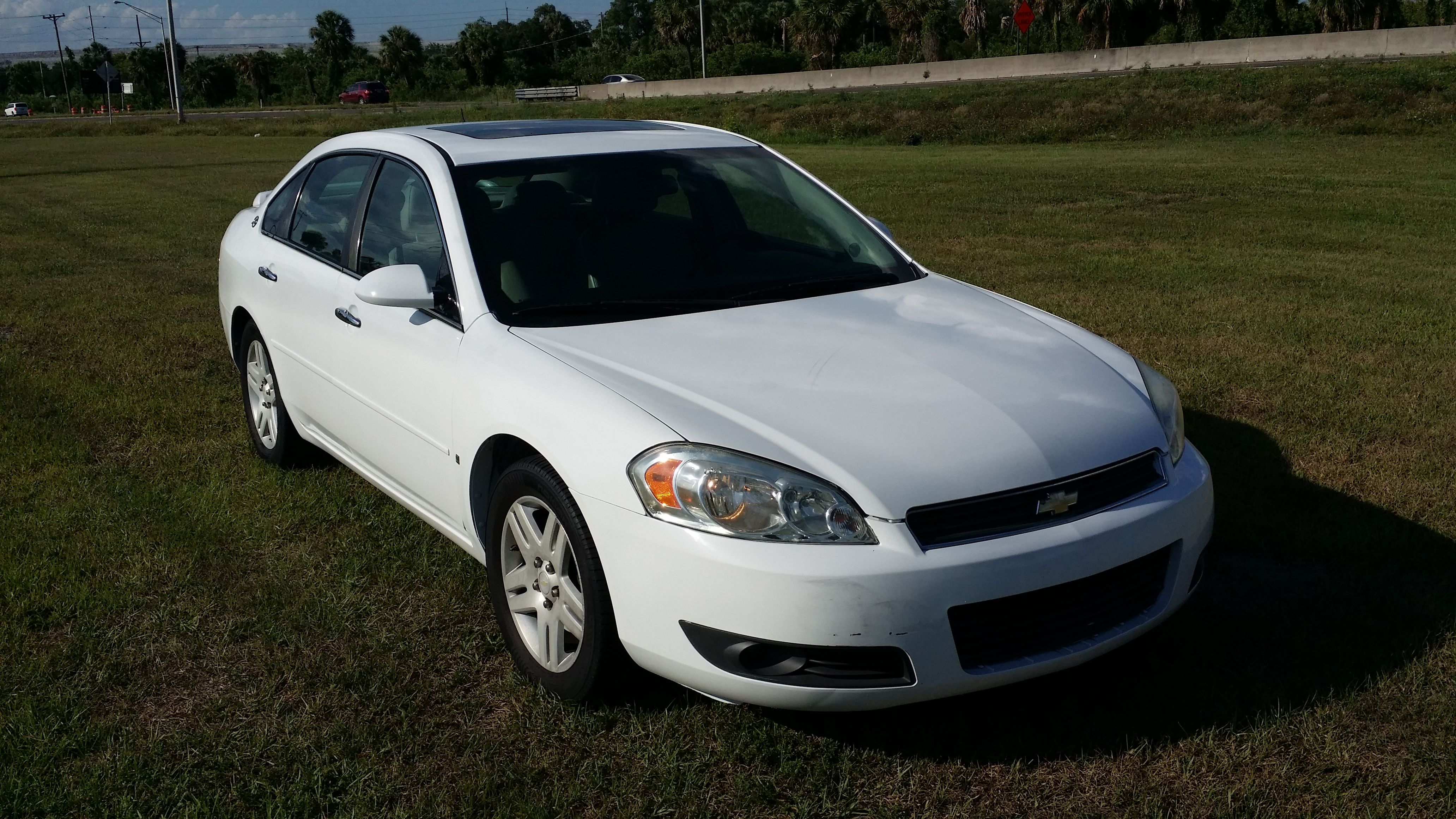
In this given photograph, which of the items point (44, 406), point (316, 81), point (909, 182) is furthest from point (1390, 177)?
point (316, 81)

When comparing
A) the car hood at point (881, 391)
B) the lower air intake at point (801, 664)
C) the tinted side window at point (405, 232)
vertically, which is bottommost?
the lower air intake at point (801, 664)

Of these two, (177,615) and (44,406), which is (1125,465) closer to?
(177,615)

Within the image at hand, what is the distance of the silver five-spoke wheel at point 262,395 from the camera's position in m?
5.34

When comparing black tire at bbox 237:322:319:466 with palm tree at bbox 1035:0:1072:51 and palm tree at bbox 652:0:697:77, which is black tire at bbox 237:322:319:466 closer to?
palm tree at bbox 1035:0:1072:51

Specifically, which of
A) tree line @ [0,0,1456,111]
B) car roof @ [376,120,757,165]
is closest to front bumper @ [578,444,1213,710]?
car roof @ [376,120,757,165]

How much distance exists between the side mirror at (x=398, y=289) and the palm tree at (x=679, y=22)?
263 feet

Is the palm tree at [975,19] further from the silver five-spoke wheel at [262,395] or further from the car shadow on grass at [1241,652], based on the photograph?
the car shadow on grass at [1241,652]

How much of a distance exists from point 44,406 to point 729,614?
5297 mm

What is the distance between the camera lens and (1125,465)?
125 inches

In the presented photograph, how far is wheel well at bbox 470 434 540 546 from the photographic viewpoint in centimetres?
349

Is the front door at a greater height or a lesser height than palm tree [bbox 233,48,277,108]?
lesser

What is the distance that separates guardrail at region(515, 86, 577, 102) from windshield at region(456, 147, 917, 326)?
190ft

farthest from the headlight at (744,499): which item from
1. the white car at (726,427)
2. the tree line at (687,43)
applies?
the tree line at (687,43)

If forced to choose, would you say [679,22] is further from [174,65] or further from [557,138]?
[557,138]
